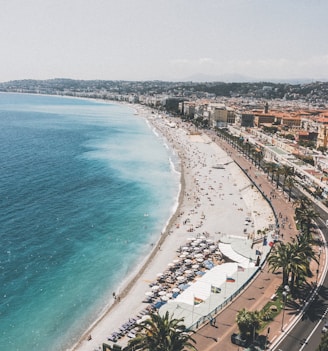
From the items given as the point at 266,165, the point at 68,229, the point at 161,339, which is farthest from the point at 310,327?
the point at 266,165

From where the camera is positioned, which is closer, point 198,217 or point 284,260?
point 284,260

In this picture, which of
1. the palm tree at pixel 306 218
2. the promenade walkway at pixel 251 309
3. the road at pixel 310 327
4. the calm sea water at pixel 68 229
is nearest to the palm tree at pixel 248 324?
Answer: the promenade walkway at pixel 251 309

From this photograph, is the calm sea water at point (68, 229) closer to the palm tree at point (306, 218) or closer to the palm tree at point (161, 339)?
Answer: the palm tree at point (161, 339)

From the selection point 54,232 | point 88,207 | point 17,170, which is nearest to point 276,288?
point 54,232

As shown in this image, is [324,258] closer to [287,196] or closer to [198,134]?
[287,196]

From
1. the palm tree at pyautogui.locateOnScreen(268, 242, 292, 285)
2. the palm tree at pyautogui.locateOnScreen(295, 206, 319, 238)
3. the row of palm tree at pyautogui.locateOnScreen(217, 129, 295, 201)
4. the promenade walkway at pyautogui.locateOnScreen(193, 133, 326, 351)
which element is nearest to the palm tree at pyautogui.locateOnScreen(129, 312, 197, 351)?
the promenade walkway at pyautogui.locateOnScreen(193, 133, 326, 351)

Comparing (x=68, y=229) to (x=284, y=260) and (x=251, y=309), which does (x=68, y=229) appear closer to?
(x=251, y=309)
